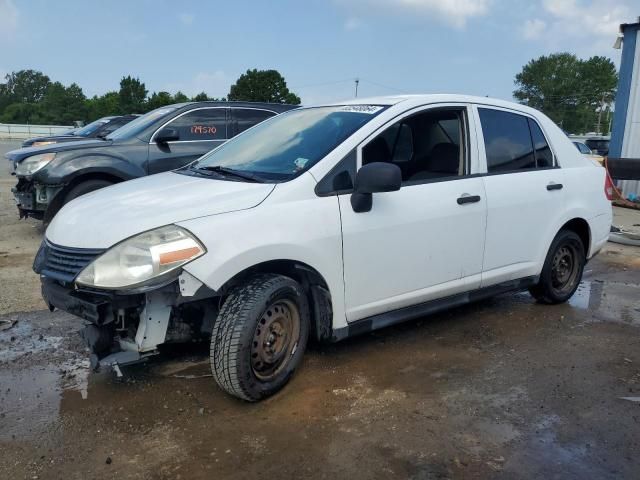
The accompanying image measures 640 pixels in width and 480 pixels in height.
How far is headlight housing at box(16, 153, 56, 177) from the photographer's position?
7.37 meters

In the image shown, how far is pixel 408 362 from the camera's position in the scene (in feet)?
13.6

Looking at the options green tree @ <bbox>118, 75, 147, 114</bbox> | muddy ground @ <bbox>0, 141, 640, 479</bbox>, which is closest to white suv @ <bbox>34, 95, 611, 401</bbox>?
muddy ground @ <bbox>0, 141, 640, 479</bbox>

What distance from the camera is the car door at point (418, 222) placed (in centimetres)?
376

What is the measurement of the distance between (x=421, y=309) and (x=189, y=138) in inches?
198

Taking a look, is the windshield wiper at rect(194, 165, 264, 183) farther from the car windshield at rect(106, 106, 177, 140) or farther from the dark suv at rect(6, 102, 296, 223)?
the car windshield at rect(106, 106, 177, 140)

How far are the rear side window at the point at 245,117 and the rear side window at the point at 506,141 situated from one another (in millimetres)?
4477

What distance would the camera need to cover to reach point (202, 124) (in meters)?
8.25

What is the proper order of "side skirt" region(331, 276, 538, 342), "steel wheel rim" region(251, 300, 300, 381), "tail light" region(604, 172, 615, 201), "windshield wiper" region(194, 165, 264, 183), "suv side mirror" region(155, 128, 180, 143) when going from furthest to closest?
"suv side mirror" region(155, 128, 180, 143), "tail light" region(604, 172, 615, 201), "side skirt" region(331, 276, 538, 342), "windshield wiper" region(194, 165, 264, 183), "steel wheel rim" region(251, 300, 300, 381)

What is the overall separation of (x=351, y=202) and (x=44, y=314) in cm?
297

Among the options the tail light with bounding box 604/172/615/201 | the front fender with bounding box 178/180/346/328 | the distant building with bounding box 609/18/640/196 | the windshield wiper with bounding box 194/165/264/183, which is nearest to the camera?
the front fender with bounding box 178/180/346/328

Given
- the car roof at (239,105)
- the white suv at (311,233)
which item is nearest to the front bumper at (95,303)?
the white suv at (311,233)

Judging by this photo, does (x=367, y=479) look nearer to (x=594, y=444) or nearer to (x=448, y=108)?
(x=594, y=444)

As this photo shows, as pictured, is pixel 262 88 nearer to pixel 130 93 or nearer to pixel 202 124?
pixel 130 93

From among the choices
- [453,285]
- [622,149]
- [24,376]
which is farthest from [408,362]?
[622,149]
